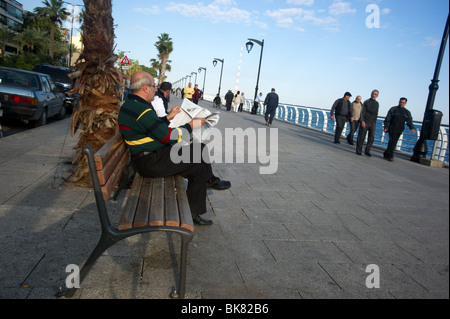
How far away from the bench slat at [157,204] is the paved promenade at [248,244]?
1.76 feet

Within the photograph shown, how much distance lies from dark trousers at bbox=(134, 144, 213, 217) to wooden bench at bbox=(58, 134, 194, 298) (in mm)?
324

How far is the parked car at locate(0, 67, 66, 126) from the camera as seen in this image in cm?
899

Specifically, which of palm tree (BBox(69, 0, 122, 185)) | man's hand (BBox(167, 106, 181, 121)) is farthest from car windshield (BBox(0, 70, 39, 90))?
man's hand (BBox(167, 106, 181, 121))

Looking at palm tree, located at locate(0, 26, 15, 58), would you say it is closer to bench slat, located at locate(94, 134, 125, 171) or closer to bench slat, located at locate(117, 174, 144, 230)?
bench slat, located at locate(94, 134, 125, 171)

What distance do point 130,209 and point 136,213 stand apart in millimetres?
97

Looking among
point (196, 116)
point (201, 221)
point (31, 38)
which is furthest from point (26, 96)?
point (31, 38)

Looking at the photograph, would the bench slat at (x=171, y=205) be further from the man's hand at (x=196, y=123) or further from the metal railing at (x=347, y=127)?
the metal railing at (x=347, y=127)

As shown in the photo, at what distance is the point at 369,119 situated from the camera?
1075 cm

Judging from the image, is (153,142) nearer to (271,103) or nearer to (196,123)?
(196,123)

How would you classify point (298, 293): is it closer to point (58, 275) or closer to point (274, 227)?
point (274, 227)

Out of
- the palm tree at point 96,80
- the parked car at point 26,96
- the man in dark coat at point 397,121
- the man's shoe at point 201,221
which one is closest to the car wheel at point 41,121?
the parked car at point 26,96
